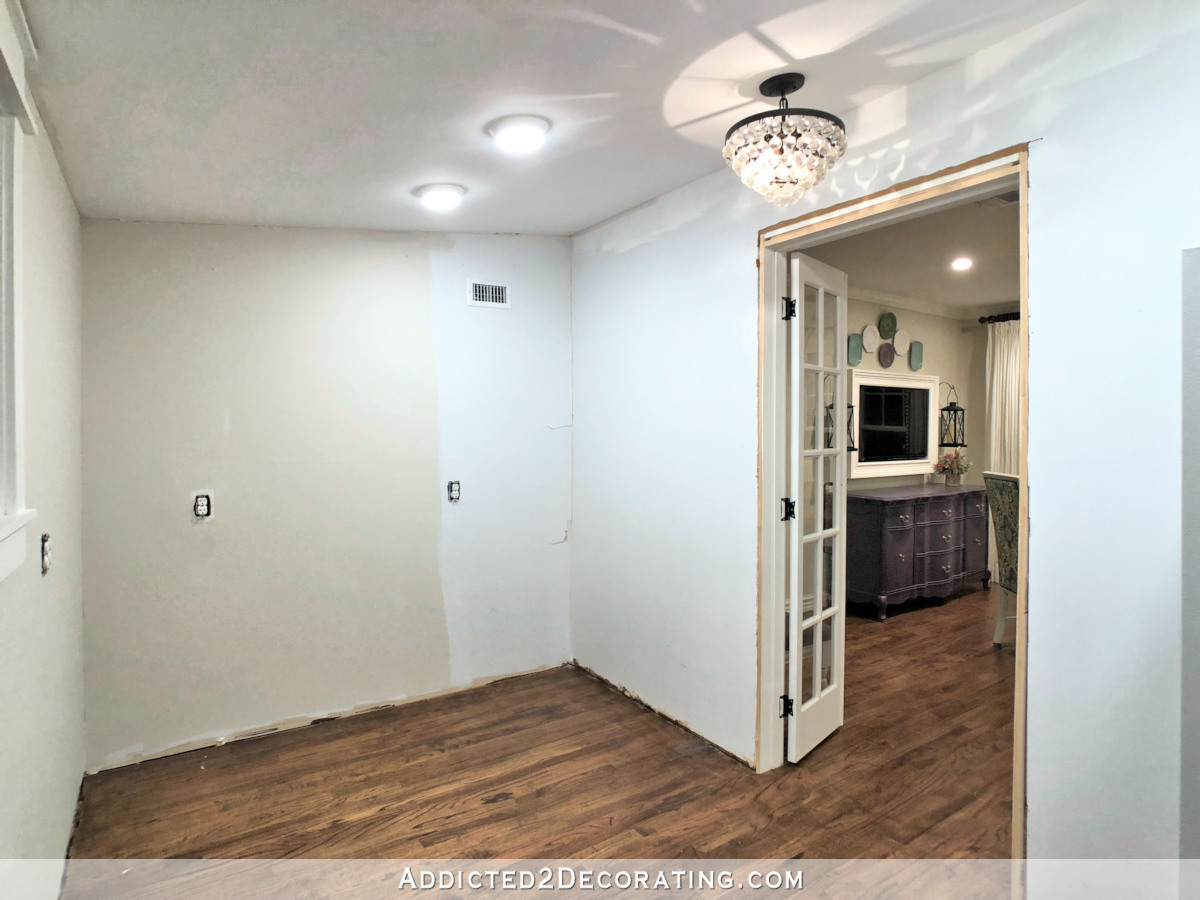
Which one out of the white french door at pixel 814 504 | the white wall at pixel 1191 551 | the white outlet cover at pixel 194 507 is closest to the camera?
the white wall at pixel 1191 551

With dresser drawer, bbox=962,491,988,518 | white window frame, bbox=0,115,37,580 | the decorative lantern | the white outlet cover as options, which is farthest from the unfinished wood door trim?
the decorative lantern

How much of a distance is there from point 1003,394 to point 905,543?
204cm

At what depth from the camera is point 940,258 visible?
13.9 feet

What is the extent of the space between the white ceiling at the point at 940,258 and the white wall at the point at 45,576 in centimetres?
310

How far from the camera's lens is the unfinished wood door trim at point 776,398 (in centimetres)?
179

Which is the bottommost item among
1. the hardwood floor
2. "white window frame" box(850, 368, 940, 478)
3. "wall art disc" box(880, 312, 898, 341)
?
the hardwood floor

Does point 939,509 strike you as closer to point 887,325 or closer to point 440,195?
point 887,325

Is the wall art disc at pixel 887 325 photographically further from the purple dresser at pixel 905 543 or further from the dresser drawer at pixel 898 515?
the dresser drawer at pixel 898 515

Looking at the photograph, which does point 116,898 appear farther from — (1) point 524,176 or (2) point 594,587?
(1) point 524,176

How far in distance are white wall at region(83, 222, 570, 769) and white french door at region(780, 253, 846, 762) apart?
4.91 feet

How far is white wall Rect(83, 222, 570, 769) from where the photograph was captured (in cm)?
284

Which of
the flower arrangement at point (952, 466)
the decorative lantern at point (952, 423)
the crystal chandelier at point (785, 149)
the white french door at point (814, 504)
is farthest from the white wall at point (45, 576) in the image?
the decorative lantern at point (952, 423)

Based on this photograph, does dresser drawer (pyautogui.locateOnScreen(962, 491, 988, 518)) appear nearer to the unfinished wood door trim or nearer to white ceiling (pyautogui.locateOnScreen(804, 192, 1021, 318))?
white ceiling (pyautogui.locateOnScreen(804, 192, 1021, 318))

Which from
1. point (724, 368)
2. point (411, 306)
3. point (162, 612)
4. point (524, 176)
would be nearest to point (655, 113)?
point (524, 176)
